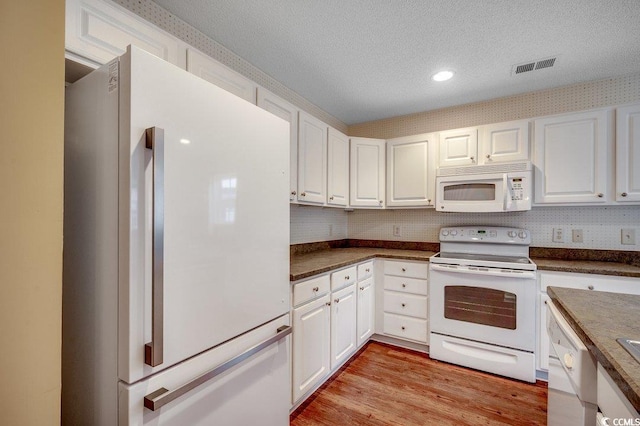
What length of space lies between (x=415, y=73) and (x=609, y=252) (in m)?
2.27

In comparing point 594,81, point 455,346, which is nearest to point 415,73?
point 594,81

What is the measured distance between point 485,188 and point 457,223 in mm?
570

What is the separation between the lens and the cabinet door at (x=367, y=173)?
3.07 metres

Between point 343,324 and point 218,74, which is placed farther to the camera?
point 343,324

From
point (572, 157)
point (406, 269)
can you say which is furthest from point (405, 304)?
point (572, 157)

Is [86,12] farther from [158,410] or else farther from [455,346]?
[455,346]

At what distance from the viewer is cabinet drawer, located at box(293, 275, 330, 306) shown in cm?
175

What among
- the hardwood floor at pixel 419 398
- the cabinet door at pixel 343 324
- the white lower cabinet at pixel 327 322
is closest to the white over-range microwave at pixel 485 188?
the white lower cabinet at pixel 327 322

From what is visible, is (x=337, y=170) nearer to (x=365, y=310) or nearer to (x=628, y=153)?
(x=365, y=310)

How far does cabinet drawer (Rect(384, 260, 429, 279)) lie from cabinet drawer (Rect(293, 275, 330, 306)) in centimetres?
96

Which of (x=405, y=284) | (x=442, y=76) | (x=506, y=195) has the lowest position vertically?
(x=405, y=284)

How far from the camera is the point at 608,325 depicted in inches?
34.4

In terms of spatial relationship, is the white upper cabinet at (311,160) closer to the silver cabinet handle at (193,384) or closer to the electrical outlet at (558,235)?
the silver cabinet handle at (193,384)

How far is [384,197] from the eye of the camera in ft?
10.6
